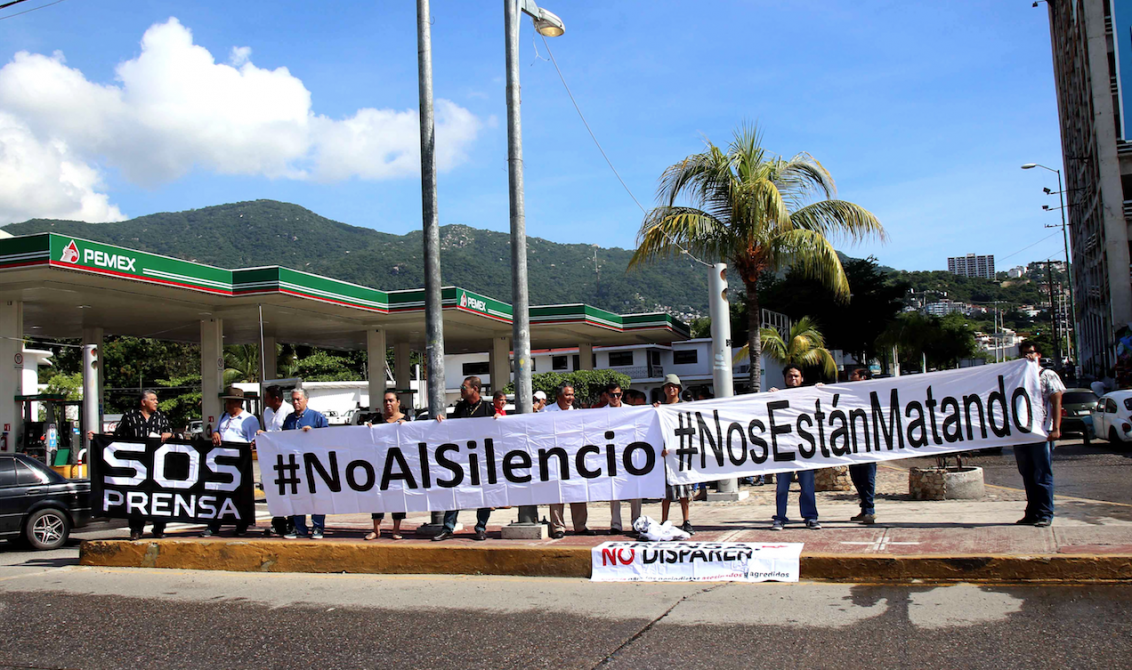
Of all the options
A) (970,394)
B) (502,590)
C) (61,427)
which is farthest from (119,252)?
(970,394)

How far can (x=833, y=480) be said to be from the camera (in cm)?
1259

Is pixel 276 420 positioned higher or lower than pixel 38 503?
higher

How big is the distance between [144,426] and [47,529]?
7.56 feet

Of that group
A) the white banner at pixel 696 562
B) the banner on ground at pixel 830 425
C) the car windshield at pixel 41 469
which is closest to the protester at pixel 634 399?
the banner on ground at pixel 830 425

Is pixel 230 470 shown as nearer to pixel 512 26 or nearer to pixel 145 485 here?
pixel 145 485

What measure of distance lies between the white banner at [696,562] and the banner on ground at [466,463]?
1.11m

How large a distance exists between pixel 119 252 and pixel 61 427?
21.4 ft

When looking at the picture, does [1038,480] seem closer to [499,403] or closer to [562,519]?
[562,519]

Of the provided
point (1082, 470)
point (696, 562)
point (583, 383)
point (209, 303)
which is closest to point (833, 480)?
point (1082, 470)

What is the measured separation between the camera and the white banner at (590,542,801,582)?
23.0 ft

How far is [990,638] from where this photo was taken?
16.7ft

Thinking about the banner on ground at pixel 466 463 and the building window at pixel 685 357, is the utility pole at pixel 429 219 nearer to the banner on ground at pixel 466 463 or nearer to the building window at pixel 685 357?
the banner on ground at pixel 466 463

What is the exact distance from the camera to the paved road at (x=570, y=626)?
4.97 meters

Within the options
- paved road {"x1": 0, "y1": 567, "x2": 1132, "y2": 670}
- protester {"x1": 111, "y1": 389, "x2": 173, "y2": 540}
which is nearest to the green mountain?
protester {"x1": 111, "y1": 389, "x2": 173, "y2": 540}
